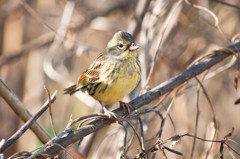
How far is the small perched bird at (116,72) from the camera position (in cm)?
241

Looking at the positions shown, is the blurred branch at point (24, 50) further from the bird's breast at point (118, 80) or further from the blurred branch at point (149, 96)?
the blurred branch at point (149, 96)

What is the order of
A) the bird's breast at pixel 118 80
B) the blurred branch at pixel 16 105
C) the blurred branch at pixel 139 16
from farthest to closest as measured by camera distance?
the blurred branch at pixel 139 16 < the bird's breast at pixel 118 80 < the blurred branch at pixel 16 105

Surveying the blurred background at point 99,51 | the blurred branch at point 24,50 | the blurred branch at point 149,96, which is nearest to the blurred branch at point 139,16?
the blurred background at point 99,51

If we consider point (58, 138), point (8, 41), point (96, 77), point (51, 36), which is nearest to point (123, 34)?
point (96, 77)

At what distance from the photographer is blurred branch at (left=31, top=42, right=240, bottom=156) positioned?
4.29 ft

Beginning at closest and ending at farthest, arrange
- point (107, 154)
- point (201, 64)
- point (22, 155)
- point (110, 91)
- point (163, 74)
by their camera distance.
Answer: point (22, 155) < point (201, 64) < point (110, 91) < point (107, 154) < point (163, 74)

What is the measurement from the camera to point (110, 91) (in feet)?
7.97

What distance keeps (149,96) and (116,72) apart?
653 millimetres

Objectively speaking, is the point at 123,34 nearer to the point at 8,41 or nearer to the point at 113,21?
the point at 113,21

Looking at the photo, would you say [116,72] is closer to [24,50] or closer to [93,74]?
[93,74]

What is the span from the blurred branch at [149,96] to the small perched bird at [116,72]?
0.32 meters

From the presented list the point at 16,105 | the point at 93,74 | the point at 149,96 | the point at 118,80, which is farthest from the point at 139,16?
the point at 16,105

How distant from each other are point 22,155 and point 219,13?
3124mm

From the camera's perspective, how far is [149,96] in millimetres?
1844
